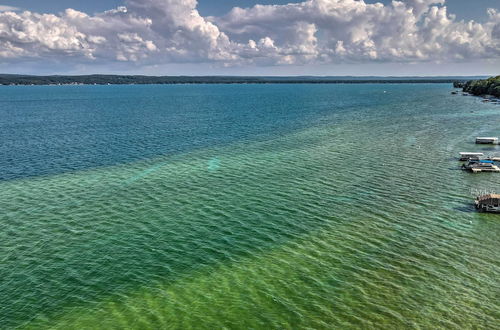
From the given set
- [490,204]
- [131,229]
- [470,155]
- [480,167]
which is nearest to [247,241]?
[131,229]

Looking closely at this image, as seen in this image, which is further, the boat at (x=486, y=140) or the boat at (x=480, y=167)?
the boat at (x=486, y=140)

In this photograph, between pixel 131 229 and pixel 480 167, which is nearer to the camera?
pixel 131 229

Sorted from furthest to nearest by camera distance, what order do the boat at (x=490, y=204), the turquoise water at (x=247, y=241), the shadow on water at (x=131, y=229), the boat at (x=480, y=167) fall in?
the boat at (x=480, y=167) → the boat at (x=490, y=204) → the shadow on water at (x=131, y=229) → the turquoise water at (x=247, y=241)

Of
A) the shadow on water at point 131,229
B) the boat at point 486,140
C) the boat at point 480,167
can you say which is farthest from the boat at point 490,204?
the boat at point 486,140

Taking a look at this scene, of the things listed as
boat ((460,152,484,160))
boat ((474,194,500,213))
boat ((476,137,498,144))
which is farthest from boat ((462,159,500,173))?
boat ((476,137,498,144))

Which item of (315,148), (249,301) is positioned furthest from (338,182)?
(249,301)

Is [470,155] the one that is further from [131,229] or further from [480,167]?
[131,229]

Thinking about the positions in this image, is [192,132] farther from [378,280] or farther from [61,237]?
[378,280]

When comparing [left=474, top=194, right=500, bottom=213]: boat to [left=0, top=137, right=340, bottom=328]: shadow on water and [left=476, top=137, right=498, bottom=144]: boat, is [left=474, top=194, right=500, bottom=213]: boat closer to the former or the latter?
[left=0, top=137, right=340, bottom=328]: shadow on water

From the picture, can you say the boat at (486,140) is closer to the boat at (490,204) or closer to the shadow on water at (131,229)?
the boat at (490,204)

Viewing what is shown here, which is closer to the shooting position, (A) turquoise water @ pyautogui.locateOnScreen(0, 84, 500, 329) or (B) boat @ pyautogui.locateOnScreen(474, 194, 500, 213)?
(A) turquoise water @ pyautogui.locateOnScreen(0, 84, 500, 329)
